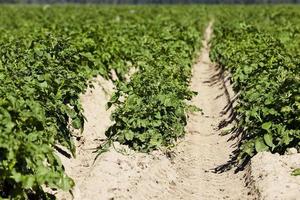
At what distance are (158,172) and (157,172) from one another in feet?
0.10

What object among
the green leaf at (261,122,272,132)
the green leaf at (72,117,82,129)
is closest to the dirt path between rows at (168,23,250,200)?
the green leaf at (261,122,272,132)

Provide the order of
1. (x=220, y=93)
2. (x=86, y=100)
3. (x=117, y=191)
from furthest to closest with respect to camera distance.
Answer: (x=220, y=93)
(x=86, y=100)
(x=117, y=191)

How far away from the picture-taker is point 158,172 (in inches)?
302

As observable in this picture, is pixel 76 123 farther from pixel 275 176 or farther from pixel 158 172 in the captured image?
pixel 275 176

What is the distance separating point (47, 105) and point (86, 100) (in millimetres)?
3876

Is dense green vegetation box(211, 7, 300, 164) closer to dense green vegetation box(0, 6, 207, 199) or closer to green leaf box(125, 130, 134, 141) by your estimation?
dense green vegetation box(0, 6, 207, 199)

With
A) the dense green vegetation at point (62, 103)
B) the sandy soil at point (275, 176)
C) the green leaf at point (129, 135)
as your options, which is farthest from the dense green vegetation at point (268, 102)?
the green leaf at point (129, 135)

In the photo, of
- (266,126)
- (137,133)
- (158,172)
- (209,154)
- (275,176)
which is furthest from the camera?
(209,154)

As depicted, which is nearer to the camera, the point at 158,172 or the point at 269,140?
the point at 269,140

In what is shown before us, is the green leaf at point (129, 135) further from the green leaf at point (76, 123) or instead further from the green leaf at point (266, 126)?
the green leaf at point (266, 126)

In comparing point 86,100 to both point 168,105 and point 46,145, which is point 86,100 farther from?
point 46,145

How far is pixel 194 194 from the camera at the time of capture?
742 cm

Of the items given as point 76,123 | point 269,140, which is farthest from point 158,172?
point 269,140

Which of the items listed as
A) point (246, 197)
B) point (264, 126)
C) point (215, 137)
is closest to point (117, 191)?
point (246, 197)
